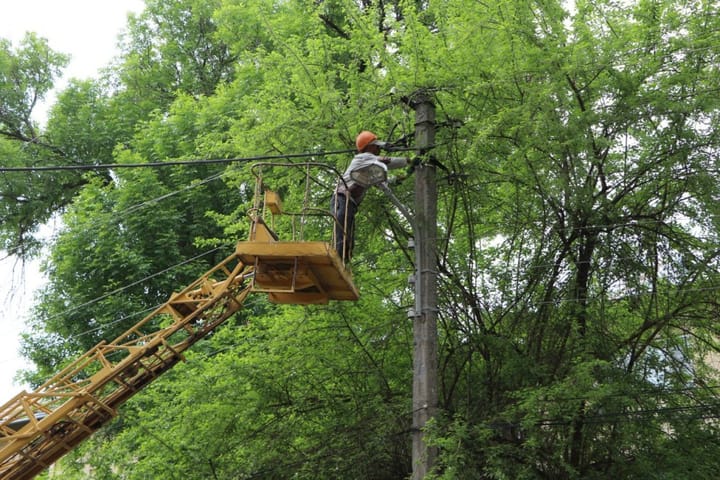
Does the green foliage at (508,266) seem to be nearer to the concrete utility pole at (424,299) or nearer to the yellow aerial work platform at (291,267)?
the concrete utility pole at (424,299)

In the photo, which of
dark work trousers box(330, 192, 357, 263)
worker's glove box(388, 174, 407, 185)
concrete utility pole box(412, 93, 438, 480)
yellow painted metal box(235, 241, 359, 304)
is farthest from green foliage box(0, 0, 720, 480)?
yellow painted metal box(235, 241, 359, 304)

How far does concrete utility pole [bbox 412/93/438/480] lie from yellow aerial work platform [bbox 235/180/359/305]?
1.47 m

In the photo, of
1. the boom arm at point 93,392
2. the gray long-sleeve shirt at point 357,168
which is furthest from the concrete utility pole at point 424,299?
the boom arm at point 93,392

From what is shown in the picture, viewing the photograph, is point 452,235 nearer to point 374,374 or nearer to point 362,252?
point 362,252

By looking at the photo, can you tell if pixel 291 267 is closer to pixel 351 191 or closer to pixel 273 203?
pixel 273 203

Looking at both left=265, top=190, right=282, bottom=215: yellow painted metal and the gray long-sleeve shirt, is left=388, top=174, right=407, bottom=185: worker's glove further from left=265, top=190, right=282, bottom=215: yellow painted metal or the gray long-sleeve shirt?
A: left=265, top=190, right=282, bottom=215: yellow painted metal

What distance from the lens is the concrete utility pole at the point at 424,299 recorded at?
11469 millimetres

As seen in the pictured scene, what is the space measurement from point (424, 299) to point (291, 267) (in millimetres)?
2701

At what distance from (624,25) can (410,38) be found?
349cm

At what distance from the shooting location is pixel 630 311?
13.6 m

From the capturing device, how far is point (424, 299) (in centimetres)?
1208

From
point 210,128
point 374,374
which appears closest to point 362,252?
point 374,374

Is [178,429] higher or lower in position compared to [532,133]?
lower

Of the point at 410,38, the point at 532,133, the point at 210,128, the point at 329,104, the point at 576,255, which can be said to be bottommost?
the point at 576,255
